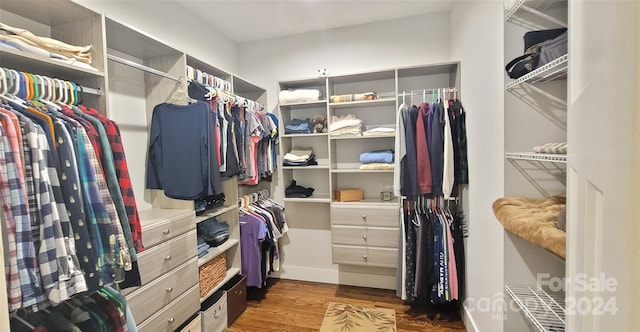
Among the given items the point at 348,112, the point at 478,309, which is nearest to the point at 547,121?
the point at 478,309

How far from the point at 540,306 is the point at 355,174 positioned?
6.22ft

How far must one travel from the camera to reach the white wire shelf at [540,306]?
1061 mm

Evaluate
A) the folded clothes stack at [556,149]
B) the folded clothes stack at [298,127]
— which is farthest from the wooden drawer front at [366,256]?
the folded clothes stack at [556,149]

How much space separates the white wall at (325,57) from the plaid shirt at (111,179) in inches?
77.1

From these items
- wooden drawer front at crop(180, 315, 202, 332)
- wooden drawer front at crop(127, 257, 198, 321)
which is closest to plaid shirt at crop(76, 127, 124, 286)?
wooden drawer front at crop(127, 257, 198, 321)

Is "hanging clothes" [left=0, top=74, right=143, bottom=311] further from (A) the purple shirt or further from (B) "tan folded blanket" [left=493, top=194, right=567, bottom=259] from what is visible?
(B) "tan folded blanket" [left=493, top=194, right=567, bottom=259]

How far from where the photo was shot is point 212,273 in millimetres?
2184

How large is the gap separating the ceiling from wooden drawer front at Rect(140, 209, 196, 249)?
5.95 ft

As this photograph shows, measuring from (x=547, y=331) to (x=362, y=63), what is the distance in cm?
254

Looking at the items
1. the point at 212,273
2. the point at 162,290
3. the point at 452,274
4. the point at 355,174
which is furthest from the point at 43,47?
the point at 452,274

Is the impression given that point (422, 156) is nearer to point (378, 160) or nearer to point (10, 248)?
point (378, 160)

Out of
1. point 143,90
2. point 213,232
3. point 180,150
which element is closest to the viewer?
point 180,150

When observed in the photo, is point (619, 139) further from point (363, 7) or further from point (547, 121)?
point (363, 7)

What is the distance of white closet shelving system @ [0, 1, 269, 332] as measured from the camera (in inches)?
52.1
